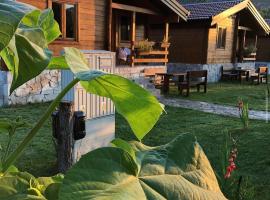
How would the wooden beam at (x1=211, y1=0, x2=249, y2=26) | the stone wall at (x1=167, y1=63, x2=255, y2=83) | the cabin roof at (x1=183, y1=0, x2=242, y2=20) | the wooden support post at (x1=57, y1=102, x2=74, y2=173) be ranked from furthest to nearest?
the stone wall at (x1=167, y1=63, x2=255, y2=83)
the cabin roof at (x1=183, y1=0, x2=242, y2=20)
the wooden beam at (x1=211, y1=0, x2=249, y2=26)
the wooden support post at (x1=57, y1=102, x2=74, y2=173)

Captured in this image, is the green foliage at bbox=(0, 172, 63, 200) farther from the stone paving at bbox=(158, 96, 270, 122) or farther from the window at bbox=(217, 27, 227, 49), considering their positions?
the window at bbox=(217, 27, 227, 49)

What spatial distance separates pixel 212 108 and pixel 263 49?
63.7 ft

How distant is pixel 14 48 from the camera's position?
1.32ft

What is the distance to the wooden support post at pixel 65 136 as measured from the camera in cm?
407

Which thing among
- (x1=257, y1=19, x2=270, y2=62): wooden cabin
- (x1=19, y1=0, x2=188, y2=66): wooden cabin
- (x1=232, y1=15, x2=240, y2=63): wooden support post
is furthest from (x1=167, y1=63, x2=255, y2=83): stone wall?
(x1=257, y1=19, x2=270, y2=62): wooden cabin

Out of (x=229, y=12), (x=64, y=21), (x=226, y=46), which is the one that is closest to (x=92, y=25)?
(x=64, y=21)

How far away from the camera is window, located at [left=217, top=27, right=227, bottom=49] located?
19545 mm

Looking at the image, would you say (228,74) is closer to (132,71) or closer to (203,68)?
(203,68)

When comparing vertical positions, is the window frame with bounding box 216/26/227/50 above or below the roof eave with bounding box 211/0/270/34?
below

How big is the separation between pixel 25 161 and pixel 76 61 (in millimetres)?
4775

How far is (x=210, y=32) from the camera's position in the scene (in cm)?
1820

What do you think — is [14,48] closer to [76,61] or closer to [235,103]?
[76,61]

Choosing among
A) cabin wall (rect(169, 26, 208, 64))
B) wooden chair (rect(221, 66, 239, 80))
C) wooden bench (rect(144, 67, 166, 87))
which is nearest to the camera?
wooden bench (rect(144, 67, 166, 87))

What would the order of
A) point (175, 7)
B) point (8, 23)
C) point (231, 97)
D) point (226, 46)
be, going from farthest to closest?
point (226, 46) < point (175, 7) < point (231, 97) < point (8, 23)
